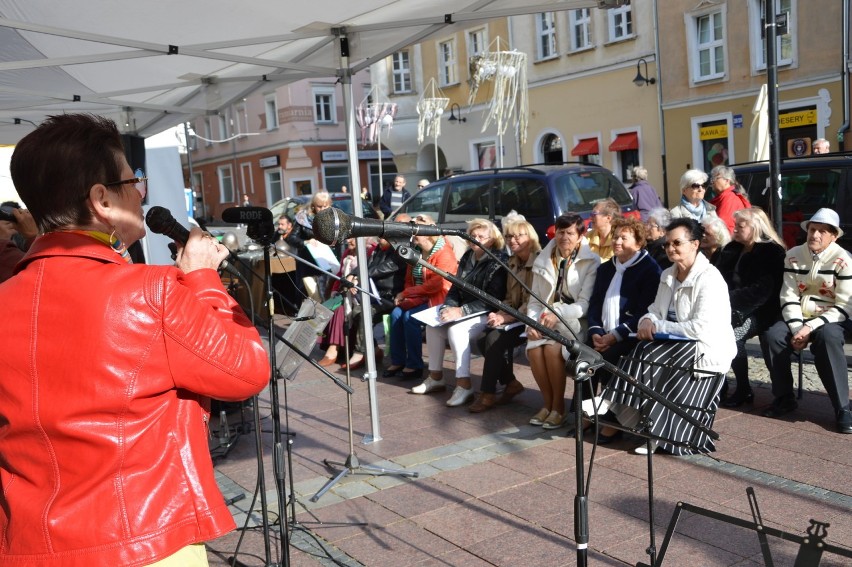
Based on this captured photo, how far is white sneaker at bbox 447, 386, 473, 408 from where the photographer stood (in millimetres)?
6875

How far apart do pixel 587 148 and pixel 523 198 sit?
14.1 m

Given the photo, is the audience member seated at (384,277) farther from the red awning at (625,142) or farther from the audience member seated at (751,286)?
the red awning at (625,142)

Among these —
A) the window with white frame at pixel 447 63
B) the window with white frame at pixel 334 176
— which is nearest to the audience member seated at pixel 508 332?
the window with white frame at pixel 447 63

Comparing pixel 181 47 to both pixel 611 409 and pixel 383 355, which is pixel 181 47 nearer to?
pixel 611 409

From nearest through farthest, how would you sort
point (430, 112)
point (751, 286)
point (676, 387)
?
point (676, 387)
point (751, 286)
point (430, 112)

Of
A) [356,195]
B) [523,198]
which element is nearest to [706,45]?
[523,198]

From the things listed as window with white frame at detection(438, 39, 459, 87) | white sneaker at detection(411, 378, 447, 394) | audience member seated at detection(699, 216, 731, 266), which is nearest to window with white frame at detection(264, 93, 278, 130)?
window with white frame at detection(438, 39, 459, 87)

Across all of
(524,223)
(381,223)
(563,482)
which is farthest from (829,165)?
(381,223)

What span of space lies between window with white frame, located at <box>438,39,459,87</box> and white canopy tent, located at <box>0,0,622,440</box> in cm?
2321

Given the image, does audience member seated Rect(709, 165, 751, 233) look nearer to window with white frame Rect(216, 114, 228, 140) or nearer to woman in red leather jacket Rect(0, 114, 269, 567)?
woman in red leather jacket Rect(0, 114, 269, 567)

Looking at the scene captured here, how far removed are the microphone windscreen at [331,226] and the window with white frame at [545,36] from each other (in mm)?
24274

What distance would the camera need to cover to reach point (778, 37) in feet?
64.1

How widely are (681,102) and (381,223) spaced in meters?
21.3

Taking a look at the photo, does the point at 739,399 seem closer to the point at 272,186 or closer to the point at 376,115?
the point at 376,115
